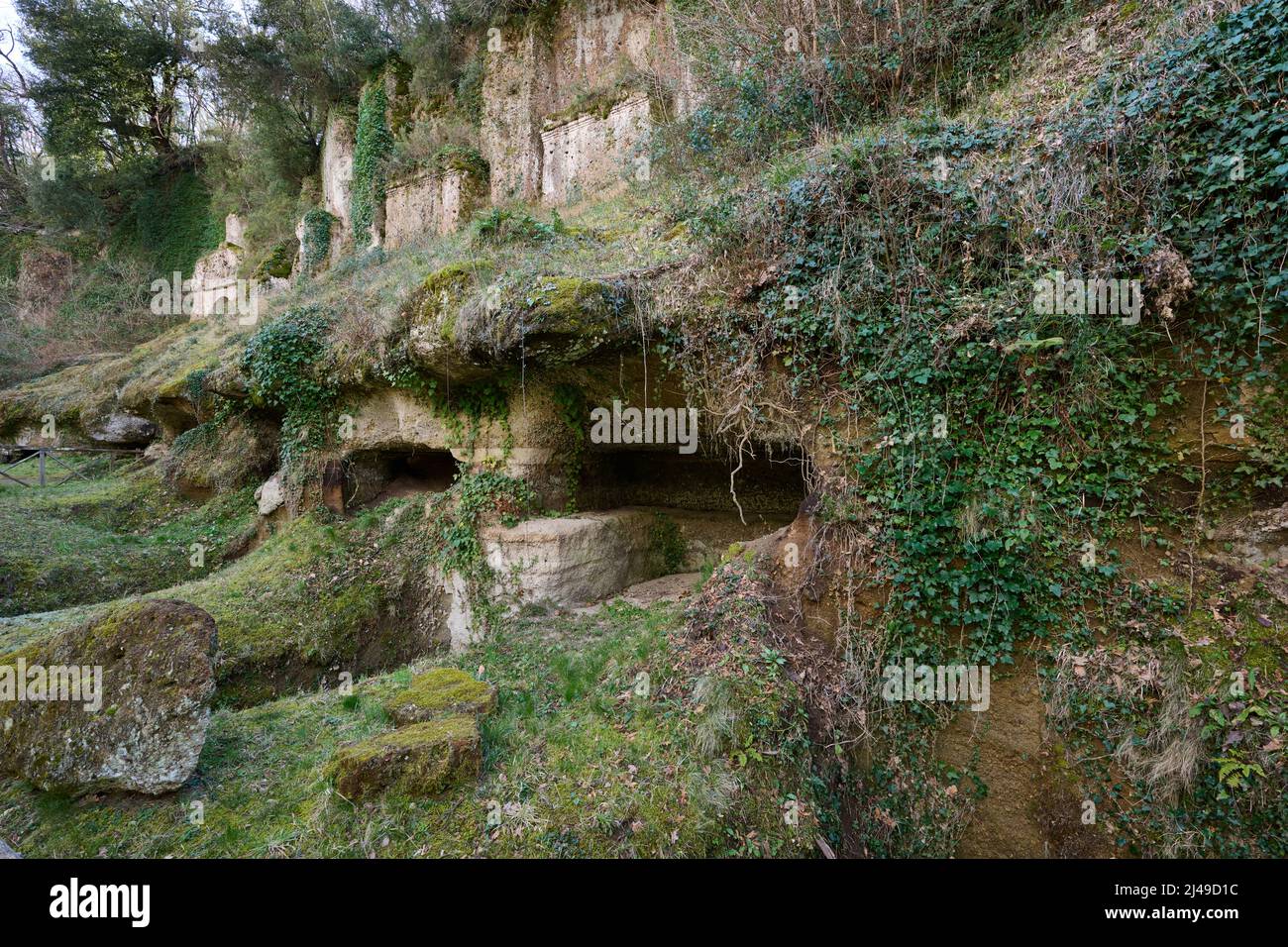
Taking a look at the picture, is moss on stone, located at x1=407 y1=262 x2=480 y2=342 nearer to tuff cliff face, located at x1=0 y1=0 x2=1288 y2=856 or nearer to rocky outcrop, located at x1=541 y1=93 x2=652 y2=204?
tuff cliff face, located at x1=0 y1=0 x2=1288 y2=856

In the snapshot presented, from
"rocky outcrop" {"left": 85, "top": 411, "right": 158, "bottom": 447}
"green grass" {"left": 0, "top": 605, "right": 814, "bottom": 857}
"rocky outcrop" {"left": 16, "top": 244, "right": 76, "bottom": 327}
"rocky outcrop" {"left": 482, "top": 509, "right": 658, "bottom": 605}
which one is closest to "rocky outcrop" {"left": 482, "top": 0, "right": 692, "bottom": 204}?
"rocky outcrop" {"left": 482, "top": 509, "right": 658, "bottom": 605}

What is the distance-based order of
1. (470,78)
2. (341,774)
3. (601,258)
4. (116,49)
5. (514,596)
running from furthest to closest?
(116,49) → (470,78) → (514,596) → (601,258) → (341,774)

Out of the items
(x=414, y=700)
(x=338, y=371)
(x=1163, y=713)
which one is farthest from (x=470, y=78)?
(x=1163, y=713)

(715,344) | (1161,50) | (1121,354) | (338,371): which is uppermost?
(1161,50)

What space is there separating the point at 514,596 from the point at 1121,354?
705 cm

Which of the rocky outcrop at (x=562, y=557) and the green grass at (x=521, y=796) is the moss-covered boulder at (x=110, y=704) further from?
the rocky outcrop at (x=562, y=557)

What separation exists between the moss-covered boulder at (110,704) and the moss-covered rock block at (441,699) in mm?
1378

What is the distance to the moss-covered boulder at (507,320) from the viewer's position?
627 centimetres

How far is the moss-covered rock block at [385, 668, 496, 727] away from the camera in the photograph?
186 inches

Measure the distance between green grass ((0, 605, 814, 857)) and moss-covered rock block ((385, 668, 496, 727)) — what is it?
207 millimetres

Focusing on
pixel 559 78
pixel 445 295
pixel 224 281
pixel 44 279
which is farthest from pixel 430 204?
pixel 44 279

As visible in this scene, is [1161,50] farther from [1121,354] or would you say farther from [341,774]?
[341,774]

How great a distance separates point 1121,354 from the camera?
441cm

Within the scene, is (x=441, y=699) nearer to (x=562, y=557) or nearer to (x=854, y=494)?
(x=562, y=557)
